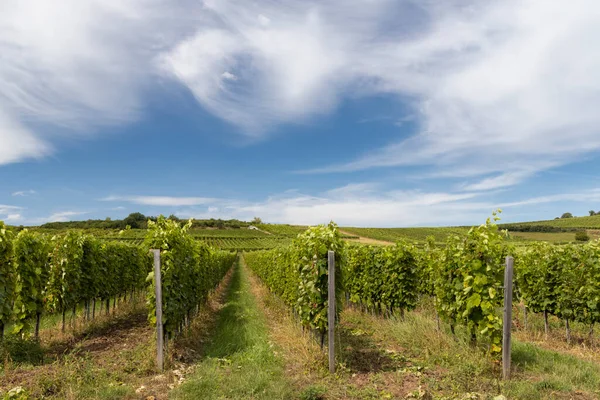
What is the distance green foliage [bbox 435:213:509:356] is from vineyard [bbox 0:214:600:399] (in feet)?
0.07

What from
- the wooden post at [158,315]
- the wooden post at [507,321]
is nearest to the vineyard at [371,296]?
the wooden post at [507,321]

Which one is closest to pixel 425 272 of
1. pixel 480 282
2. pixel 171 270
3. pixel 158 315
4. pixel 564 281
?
pixel 564 281

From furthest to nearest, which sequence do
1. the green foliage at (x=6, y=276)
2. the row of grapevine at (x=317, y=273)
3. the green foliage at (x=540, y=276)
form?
the green foliage at (x=540, y=276) → the green foliage at (x=6, y=276) → the row of grapevine at (x=317, y=273)

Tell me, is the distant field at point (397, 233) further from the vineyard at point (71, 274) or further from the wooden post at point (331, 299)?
the wooden post at point (331, 299)

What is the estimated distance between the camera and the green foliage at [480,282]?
663 centimetres

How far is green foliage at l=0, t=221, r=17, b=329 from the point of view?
762 centimetres

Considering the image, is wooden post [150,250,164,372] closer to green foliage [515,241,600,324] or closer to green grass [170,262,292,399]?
green grass [170,262,292,399]

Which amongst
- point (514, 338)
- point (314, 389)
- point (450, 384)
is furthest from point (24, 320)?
point (514, 338)

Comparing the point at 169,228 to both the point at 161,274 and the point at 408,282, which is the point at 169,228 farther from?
the point at 408,282

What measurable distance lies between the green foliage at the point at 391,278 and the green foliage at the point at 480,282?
3262 millimetres

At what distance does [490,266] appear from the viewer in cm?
682

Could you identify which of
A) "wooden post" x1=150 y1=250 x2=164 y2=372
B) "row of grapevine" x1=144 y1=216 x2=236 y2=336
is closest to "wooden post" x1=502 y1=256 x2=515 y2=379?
"wooden post" x1=150 y1=250 x2=164 y2=372

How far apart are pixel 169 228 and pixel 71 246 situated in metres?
4.27

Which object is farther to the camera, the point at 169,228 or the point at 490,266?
the point at 169,228
